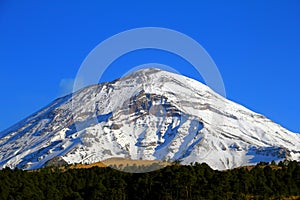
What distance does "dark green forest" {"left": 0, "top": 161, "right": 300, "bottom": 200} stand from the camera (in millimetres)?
101812

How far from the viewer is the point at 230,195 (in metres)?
99.6

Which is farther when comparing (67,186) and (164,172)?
(67,186)

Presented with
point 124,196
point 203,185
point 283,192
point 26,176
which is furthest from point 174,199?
point 26,176

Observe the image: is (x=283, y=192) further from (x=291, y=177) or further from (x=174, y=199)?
(x=174, y=199)

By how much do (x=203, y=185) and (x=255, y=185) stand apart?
10.4 meters

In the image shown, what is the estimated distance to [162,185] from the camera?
344 feet

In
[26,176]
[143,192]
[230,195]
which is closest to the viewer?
[230,195]

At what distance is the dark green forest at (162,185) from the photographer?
102 meters

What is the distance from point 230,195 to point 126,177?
2661 centimetres

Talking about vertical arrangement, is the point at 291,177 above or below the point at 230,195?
above

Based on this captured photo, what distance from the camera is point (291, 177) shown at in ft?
388

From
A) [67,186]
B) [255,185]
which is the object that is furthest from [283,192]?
[67,186]

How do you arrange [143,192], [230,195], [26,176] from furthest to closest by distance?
[26,176] < [143,192] < [230,195]

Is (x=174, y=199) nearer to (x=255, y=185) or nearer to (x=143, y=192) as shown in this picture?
(x=143, y=192)
